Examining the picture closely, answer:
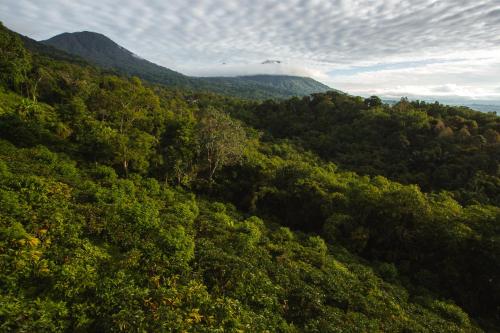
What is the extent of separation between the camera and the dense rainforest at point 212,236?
1073 centimetres

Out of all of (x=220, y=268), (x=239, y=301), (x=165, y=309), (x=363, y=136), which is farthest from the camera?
(x=363, y=136)

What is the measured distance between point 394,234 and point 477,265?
5690mm

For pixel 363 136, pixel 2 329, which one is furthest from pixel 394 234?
pixel 363 136

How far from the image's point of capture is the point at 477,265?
824 inches

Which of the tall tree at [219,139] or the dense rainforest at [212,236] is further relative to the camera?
the tall tree at [219,139]

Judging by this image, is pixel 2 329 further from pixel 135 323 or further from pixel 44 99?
pixel 44 99

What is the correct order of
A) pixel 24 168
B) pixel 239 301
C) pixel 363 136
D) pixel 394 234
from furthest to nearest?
pixel 363 136, pixel 394 234, pixel 24 168, pixel 239 301

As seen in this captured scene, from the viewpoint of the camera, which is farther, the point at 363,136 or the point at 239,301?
the point at 363,136

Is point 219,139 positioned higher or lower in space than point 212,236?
higher

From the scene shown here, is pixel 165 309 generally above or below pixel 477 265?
above

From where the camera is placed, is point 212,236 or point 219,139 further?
point 219,139

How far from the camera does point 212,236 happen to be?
1969cm

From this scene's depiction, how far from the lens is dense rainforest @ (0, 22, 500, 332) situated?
10.7m

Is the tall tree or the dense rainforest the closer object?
the dense rainforest
